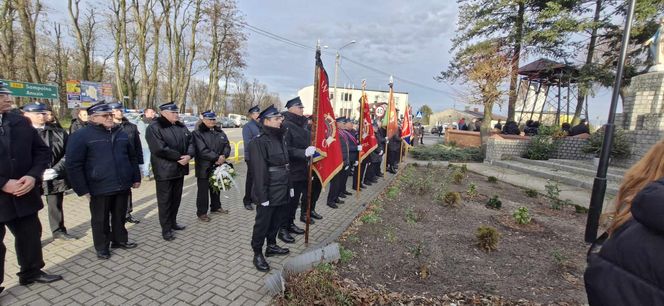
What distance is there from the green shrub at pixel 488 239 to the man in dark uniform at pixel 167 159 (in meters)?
4.42

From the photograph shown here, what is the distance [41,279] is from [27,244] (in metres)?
0.42

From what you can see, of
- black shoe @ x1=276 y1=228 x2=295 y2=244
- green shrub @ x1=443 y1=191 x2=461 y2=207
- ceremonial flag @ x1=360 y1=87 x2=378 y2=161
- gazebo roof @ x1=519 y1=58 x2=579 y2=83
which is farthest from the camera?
gazebo roof @ x1=519 y1=58 x2=579 y2=83

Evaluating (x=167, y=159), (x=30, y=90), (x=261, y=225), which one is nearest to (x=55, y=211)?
(x=167, y=159)

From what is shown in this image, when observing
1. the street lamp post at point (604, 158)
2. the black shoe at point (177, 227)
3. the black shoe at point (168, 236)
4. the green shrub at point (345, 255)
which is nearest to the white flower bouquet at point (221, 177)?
the black shoe at point (177, 227)

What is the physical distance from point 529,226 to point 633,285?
17.2 ft

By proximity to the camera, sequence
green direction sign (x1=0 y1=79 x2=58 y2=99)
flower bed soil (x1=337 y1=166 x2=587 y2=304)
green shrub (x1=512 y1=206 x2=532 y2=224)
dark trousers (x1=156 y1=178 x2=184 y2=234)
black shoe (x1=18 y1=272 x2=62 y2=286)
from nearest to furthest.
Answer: black shoe (x1=18 y1=272 x2=62 y2=286)
flower bed soil (x1=337 y1=166 x2=587 y2=304)
dark trousers (x1=156 y1=178 x2=184 y2=234)
green shrub (x1=512 y1=206 x2=532 y2=224)
green direction sign (x1=0 y1=79 x2=58 y2=99)

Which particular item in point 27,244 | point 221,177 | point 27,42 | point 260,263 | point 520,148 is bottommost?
point 260,263

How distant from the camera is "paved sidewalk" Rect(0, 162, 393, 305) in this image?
10.5 ft

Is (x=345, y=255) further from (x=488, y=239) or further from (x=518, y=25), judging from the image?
(x=518, y=25)

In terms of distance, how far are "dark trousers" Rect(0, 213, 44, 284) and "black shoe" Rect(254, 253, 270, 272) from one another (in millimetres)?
2235

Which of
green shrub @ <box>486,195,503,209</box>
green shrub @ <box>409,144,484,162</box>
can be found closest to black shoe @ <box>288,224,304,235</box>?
green shrub @ <box>486,195,503,209</box>

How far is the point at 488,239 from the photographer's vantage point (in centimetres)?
445

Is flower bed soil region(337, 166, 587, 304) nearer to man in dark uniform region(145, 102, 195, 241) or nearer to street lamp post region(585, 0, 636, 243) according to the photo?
street lamp post region(585, 0, 636, 243)

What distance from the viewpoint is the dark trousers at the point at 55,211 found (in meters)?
4.41
